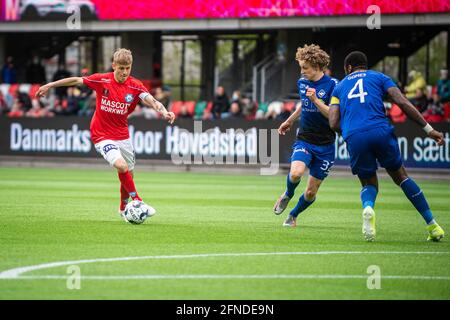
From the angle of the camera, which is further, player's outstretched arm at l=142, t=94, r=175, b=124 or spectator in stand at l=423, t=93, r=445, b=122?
spectator in stand at l=423, t=93, r=445, b=122

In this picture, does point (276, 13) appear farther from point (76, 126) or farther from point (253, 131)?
point (76, 126)

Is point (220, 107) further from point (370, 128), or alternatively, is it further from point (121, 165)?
point (370, 128)

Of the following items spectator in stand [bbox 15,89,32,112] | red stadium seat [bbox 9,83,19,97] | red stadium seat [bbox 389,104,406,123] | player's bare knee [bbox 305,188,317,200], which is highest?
red stadium seat [bbox 9,83,19,97]

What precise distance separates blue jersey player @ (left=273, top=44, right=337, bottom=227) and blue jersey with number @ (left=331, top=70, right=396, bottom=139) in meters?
1.75

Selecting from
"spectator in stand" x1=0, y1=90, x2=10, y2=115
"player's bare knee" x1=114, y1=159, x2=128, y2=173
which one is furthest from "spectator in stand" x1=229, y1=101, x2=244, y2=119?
"player's bare knee" x1=114, y1=159, x2=128, y2=173

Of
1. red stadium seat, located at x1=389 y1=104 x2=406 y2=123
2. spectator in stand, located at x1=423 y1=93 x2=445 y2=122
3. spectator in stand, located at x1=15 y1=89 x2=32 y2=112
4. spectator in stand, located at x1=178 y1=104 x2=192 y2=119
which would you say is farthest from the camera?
spectator in stand, located at x1=15 y1=89 x2=32 y2=112

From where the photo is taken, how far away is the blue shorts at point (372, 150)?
11.1 meters

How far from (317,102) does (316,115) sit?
1010 mm

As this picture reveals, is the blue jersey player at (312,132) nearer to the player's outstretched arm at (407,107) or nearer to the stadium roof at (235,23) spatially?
the player's outstretched arm at (407,107)

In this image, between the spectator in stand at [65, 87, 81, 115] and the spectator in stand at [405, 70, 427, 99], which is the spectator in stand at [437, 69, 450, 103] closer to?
the spectator in stand at [405, 70, 427, 99]

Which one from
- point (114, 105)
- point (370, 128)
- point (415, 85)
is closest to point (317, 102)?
point (370, 128)

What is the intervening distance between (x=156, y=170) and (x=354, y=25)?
7645 mm

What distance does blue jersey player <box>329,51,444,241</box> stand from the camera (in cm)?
1116
